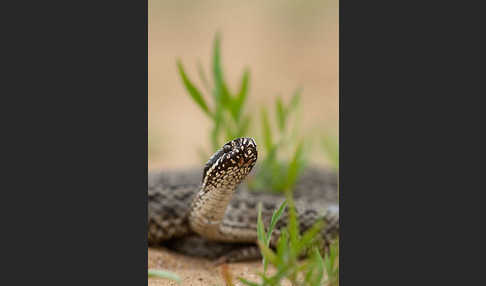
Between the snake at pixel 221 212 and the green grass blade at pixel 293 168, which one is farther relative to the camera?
the green grass blade at pixel 293 168

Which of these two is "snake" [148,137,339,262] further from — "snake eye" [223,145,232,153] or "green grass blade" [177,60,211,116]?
"green grass blade" [177,60,211,116]

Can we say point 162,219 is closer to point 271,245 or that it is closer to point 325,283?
point 271,245

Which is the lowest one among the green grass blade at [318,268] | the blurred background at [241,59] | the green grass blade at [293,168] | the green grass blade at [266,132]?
the green grass blade at [318,268]

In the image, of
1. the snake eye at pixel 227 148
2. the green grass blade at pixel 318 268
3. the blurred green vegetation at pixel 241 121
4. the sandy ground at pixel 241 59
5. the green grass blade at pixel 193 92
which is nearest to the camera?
the green grass blade at pixel 318 268

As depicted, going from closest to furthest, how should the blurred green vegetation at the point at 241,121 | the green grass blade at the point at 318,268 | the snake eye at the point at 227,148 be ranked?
the green grass blade at the point at 318,268 → the snake eye at the point at 227,148 → the blurred green vegetation at the point at 241,121

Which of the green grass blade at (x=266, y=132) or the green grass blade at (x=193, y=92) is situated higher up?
the green grass blade at (x=193, y=92)

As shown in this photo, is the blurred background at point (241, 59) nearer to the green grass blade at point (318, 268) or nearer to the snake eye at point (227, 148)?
the snake eye at point (227, 148)

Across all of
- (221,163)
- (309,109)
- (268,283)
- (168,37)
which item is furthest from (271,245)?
(168,37)

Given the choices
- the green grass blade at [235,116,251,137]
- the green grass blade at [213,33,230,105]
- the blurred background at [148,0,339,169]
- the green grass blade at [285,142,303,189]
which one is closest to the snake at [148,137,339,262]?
the green grass blade at [285,142,303,189]

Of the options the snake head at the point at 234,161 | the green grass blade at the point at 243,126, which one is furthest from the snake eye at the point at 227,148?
the green grass blade at the point at 243,126
